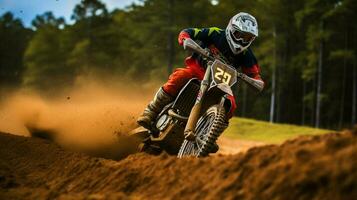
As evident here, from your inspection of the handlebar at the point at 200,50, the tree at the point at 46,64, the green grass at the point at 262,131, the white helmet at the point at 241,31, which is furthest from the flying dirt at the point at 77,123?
the tree at the point at 46,64

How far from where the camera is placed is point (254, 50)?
44781mm

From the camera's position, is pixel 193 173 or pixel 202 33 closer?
pixel 193 173

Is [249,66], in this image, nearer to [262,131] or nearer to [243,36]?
[243,36]

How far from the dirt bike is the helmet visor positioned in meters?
0.40

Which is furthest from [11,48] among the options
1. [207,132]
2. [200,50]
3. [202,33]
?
[207,132]

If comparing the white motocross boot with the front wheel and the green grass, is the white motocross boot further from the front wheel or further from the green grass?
the green grass

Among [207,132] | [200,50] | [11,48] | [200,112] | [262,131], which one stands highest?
[11,48]

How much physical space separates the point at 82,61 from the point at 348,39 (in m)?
25.7

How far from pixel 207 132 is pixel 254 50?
127 ft

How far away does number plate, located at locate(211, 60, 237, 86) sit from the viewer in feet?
22.6

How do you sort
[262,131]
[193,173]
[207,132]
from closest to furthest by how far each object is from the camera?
[193,173] → [207,132] → [262,131]

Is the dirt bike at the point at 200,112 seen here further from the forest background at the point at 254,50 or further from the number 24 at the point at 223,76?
the forest background at the point at 254,50

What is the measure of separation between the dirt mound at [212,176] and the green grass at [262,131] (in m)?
17.3

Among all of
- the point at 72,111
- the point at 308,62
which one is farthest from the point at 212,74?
the point at 308,62
